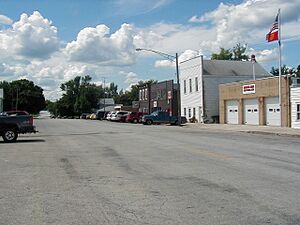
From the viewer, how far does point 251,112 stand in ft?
145

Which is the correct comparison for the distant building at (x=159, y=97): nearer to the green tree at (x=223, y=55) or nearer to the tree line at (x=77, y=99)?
the green tree at (x=223, y=55)

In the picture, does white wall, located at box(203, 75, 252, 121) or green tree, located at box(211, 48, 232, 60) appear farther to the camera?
green tree, located at box(211, 48, 232, 60)

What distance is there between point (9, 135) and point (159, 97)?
49467 mm

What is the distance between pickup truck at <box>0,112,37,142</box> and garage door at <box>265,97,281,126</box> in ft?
76.4

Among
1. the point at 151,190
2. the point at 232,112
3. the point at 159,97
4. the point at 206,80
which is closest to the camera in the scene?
the point at 151,190

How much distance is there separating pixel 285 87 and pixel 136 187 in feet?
99.9

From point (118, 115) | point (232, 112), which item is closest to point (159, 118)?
point (232, 112)

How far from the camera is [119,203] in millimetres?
7945

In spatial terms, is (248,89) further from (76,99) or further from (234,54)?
(76,99)

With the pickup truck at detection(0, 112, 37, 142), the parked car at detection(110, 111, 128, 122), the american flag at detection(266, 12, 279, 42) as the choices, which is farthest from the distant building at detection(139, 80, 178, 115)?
the pickup truck at detection(0, 112, 37, 142)

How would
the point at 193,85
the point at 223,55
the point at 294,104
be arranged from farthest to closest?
the point at 223,55, the point at 193,85, the point at 294,104

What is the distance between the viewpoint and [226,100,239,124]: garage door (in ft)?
156

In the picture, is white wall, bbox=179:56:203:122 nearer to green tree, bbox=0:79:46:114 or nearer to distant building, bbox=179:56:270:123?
distant building, bbox=179:56:270:123

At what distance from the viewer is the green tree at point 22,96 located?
138625 mm
